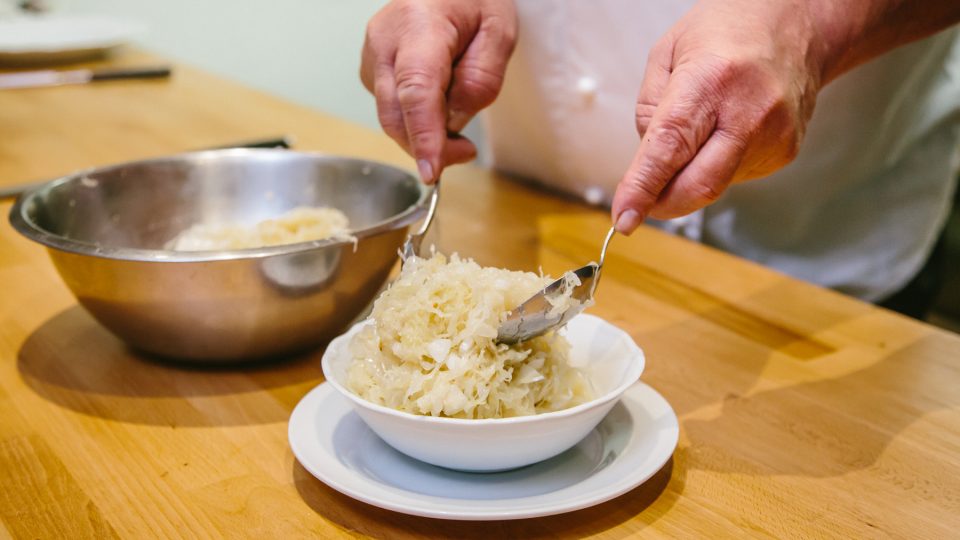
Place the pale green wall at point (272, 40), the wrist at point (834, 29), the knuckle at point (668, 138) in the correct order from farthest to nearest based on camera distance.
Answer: the pale green wall at point (272, 40) → the wrist at point (834, 29) → the knuckle at point (668, 138)

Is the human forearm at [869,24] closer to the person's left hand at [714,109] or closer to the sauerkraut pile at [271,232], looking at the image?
the person's left hand at [714,109]

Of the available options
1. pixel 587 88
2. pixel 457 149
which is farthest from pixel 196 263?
pixel 587 88

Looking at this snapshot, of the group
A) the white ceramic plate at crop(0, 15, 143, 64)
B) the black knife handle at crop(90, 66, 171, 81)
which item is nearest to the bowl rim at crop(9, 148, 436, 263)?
the black knife handle at crop(90, 66, 171, 81)

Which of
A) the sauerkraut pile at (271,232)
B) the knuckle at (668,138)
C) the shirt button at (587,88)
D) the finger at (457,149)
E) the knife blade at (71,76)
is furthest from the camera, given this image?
the knife blade at (71,76)

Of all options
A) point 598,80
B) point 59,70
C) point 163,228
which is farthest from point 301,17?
point 163,228

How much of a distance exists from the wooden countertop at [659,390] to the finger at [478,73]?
22cm

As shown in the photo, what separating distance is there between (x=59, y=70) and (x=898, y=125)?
2.35 meters

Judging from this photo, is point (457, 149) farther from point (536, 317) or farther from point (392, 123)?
point (536, 317)

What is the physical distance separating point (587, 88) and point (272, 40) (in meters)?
2.47

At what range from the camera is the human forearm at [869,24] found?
0.95 m

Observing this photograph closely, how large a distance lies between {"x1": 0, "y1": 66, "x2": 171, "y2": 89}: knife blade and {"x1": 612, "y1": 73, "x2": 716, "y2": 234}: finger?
6.82 ft

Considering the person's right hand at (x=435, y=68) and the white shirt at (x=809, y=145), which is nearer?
the person's right hand at (x=435, y=68)

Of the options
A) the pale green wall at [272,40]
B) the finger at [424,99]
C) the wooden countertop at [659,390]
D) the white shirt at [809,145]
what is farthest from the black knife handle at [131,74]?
the finger at [424,99]

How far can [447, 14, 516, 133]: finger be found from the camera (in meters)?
1.17
